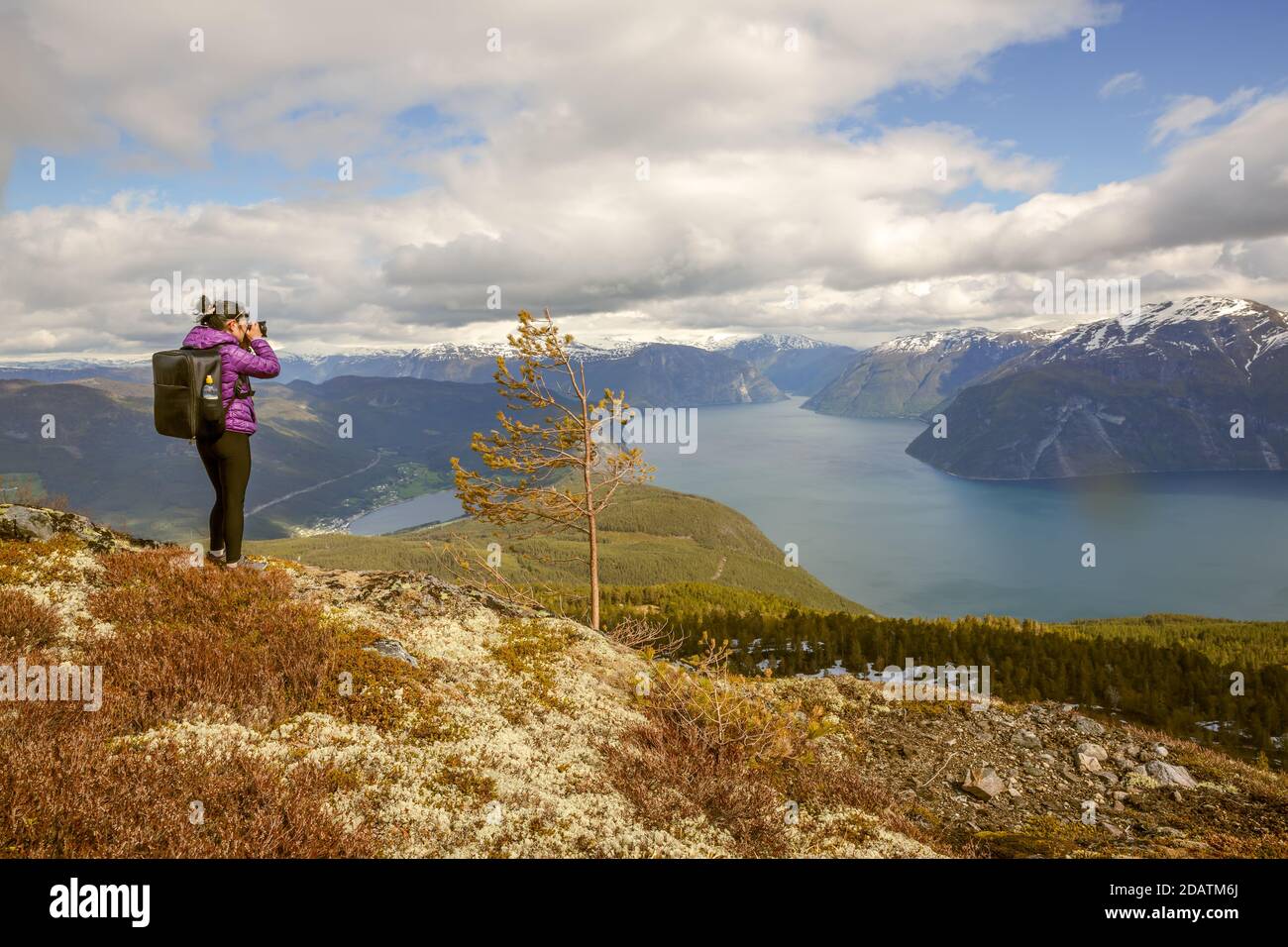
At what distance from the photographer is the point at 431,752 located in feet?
23.9

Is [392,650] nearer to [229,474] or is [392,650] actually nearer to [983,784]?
[229,474]

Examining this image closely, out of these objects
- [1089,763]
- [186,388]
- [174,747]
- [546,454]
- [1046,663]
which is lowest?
[1046,663]

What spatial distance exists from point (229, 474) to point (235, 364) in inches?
71.1

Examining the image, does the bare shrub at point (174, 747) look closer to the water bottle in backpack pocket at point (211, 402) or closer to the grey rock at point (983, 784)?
the water bottle in backpack pocket at point (211, 402)

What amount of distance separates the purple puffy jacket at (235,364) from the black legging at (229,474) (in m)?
0.27

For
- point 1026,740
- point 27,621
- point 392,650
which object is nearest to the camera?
point 27,621

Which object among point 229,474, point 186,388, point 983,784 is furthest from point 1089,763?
point 186,388

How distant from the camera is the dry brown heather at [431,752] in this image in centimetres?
523

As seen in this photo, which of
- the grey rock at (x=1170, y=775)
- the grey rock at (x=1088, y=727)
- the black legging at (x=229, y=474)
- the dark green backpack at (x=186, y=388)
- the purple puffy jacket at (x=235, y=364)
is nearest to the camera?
the dark green backpack at (x=186, y=388)

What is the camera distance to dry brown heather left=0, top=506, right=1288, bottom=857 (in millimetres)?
5230

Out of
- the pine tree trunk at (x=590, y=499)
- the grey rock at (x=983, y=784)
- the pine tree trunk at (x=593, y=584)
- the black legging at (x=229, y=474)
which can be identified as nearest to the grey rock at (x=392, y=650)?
the black legging at (x=229, y=474)
